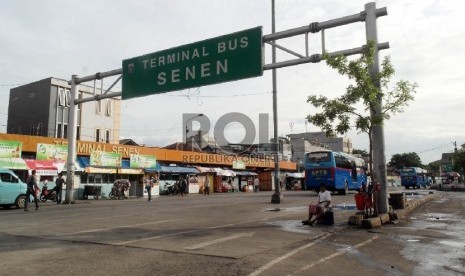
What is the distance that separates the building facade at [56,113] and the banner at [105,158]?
8.42 m

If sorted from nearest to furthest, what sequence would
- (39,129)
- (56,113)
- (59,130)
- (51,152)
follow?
(51,152), (39,129), (56,113), (59,130)

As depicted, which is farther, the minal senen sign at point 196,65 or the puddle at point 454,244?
the minal senen sign at point 196,65

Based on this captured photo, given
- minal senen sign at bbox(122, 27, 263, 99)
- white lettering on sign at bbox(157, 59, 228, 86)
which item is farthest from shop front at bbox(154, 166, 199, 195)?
white lettering on sign at bbox(157, 59, 228, 86)

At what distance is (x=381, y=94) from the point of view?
14195 millimetres

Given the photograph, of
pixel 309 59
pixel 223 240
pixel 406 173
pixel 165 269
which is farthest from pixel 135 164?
pixel 406 173

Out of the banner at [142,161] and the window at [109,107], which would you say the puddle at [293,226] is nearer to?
the banner at [142,161]

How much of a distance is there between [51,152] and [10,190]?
28.0 feet

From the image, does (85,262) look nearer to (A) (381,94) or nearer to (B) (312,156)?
(A) (381,94)

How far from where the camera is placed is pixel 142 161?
120 ft

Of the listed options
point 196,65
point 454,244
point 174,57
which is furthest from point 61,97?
point 454,244

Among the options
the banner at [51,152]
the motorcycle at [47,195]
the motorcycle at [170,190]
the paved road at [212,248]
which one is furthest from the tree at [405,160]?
the paved road at [212,248]

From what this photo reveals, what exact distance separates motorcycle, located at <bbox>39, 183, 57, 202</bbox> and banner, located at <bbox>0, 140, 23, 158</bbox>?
2.70 meters

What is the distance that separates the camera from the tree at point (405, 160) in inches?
4478

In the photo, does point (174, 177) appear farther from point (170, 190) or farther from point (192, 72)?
point (192, 72)
